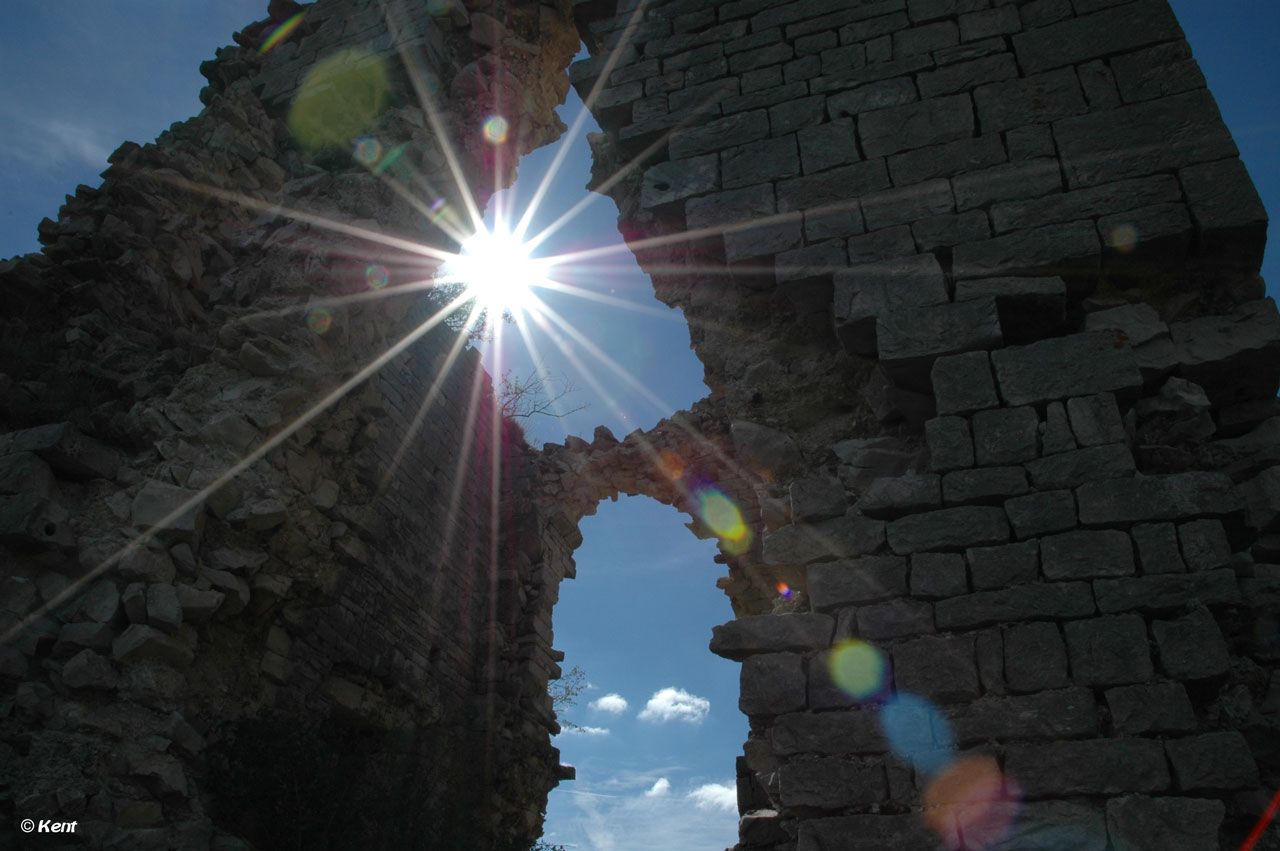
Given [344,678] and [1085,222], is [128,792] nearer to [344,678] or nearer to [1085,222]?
[344,678]

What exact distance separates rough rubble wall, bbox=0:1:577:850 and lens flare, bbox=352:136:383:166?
6 centimetres

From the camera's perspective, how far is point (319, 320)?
17.8 ft

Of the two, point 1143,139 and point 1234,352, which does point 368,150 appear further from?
point 1234,352

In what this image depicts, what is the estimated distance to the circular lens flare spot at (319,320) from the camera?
539cm

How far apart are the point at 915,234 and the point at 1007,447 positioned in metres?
1.03

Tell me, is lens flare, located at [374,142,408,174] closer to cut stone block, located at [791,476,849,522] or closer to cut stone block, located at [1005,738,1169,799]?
cut stone block, located at [791,476,849,522]

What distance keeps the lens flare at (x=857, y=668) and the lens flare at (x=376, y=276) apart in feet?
14.4

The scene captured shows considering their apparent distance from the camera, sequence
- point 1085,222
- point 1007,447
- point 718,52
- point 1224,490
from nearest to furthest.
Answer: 1. point 1224,490
2. point 1007,447
3. point 1085,222
4. point 718,52

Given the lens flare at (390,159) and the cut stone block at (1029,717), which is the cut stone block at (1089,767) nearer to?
the cut stone block at (1029,717)

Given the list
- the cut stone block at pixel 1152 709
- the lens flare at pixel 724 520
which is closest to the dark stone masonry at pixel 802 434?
the cut stone block at pixel 1152 709

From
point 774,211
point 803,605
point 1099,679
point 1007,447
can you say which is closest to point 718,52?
point 774,211

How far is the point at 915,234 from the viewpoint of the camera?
3418mm

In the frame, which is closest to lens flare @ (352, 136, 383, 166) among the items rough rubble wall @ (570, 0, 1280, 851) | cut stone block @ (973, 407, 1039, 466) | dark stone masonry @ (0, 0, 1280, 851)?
dark stone masonry @ (0, 0, 1280, 851)

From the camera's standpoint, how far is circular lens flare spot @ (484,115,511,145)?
681cm
